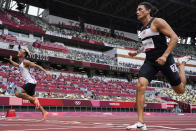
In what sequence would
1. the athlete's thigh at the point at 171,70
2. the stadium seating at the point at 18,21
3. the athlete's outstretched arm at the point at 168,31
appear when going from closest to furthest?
the athlete's outstretched arm at the point at 168,31
the athlete's thigh at the point at 171,70
the stadium seating at the point at 18,21

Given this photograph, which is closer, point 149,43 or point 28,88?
point 149,43

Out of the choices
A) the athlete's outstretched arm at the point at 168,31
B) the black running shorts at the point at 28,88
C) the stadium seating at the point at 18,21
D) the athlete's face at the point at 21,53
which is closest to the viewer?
the athlete's outstretched arm at the point at 168,31

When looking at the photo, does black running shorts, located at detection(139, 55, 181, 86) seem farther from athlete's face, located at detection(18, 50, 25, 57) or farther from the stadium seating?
the stadium seating

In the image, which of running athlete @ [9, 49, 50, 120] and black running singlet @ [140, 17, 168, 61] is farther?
running athlete @ [9, 49, 50, 120]

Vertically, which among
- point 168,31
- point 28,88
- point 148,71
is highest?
point 168,31

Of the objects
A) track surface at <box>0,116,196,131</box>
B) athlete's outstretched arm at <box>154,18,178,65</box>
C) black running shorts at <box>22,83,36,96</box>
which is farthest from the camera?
black running shorts at <box>22,83,36,96</box>

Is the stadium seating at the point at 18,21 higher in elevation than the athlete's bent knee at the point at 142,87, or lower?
higher

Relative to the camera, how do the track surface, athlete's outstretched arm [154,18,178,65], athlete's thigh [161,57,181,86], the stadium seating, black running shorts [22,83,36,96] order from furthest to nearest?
the stadium seating, black running shorts [22,83,36,96], athlete's thigh [161,57,181,86], the track surface, athlete's outstretched arm [154,18,178,65]

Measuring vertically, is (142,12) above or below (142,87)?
above

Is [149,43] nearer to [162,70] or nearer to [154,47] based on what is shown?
[154,47]

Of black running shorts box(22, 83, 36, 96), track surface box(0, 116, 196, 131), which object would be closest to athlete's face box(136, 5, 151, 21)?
track surface box(0, 116, 196, 131)

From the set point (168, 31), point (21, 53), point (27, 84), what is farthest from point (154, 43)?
point (27, 84)

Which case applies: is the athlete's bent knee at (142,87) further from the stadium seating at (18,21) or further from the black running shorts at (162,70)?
the stadium seating at (18,21)

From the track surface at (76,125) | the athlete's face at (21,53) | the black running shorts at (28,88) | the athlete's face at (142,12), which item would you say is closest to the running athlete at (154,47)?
the athlete's face at (142,12)
